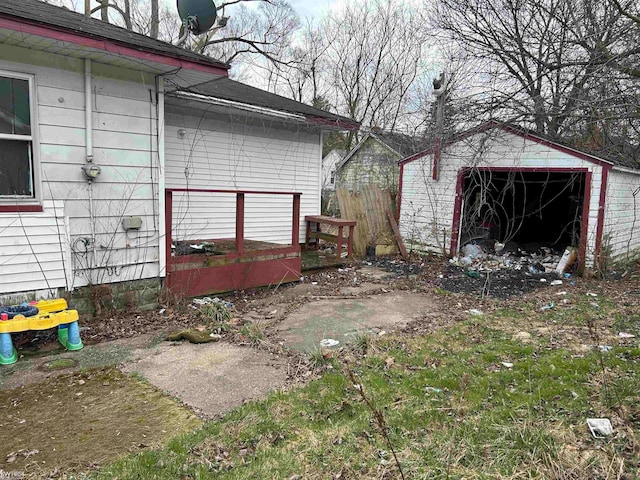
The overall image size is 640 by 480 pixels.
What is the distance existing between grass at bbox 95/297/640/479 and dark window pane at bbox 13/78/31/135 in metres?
3.69

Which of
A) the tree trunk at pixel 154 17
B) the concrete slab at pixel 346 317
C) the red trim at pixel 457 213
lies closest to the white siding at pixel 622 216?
the red trim at pixel 457 213

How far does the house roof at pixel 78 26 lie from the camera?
405cm

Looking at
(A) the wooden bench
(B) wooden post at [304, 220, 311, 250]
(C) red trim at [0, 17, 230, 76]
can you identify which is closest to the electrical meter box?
(C) red trim at [0, 17, 230, 76]

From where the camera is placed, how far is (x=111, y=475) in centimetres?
235

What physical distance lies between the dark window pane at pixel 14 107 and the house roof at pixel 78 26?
0.69m

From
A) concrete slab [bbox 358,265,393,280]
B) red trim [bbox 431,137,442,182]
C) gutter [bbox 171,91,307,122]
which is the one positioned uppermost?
gutter [bbox 171,91,307,122]

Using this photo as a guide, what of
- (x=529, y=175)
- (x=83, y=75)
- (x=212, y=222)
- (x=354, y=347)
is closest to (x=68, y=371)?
(x=354, y=347)

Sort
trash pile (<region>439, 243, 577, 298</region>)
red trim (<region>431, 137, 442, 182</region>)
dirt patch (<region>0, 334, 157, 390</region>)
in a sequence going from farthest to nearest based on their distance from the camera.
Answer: red trim (<region>431, 137, 442, 182</region>) < trash pile (<region>439, 243, 577, 298</region>) < dirt patch (<region>0, 334, 157, 390</region>)

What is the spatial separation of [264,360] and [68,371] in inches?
66.6

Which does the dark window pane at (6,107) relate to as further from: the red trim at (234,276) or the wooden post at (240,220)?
the wooden post at (240,220)

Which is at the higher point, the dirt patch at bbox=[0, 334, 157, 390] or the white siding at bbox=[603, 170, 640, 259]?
the white siding at bbox=[603, 170, 640, 259]

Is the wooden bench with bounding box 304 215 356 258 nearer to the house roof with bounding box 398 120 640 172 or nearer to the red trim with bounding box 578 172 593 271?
the house roof with bounding box 398 120 640 172

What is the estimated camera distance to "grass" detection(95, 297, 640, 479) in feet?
7.97

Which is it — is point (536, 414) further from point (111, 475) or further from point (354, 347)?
point (111, 475)
